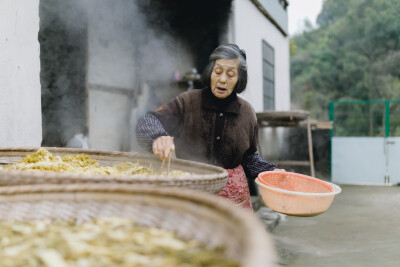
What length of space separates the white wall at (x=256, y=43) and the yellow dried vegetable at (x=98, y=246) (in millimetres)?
5051

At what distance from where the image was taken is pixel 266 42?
25.7 ft

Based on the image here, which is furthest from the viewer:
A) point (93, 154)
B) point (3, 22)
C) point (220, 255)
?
point (3, 22)

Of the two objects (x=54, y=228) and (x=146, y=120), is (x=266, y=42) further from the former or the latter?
(x=54, y=228)

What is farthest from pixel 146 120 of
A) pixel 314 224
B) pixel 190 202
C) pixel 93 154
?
pixel 314 224

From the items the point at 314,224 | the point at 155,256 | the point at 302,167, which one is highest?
the point at 155,256

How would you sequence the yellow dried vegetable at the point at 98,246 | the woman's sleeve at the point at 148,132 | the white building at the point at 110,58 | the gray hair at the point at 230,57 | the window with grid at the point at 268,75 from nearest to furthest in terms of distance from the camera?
the yellow dried vegetable at the point at 98,246 < the woman's sleeve at the point at 148,132 < the gray hair at the point at 230,57 < the white building at the point at 110,58 < the window with grid at the point at 268,75

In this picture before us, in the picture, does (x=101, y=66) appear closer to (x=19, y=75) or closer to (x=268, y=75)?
(x=19, y=75)

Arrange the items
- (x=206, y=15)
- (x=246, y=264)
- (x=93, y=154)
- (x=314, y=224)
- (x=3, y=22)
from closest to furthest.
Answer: (x=246, y=264) → (x=93, y=154) → (x=3, y=22) → (x=314, y=224) → (x=206, y=15)

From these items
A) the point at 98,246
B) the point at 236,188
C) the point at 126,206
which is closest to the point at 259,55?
the point at 236,188

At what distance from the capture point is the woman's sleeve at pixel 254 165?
223cm

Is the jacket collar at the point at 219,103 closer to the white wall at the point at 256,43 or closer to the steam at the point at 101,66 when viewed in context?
the steam at the point at 101,66

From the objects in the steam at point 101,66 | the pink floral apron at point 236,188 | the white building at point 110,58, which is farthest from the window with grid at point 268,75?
the pink floral apron at point 236,188

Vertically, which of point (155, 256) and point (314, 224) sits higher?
point (155, 256)

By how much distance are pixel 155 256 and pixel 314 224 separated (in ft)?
15.3
